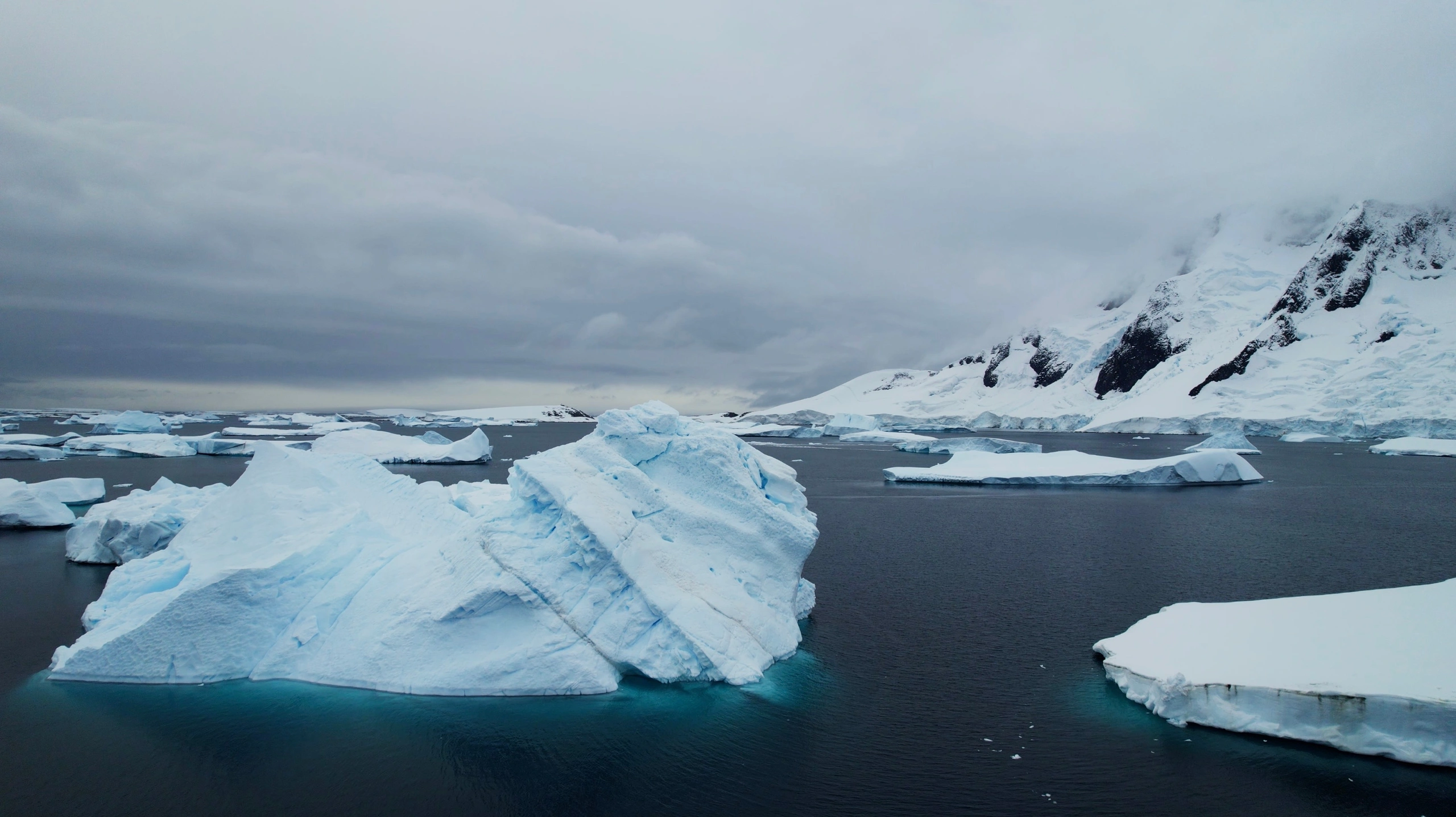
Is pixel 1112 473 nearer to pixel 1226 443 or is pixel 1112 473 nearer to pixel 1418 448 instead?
pixel 1226 443

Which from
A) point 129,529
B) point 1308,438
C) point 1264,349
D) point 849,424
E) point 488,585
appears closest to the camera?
point 488,585

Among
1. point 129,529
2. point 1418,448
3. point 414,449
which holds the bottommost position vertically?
point 129,529

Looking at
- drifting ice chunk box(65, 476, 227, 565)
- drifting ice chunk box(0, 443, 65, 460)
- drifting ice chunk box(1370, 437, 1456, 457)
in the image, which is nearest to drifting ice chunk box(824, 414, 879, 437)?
drifting ice chunk box(1370, 437, 1456, 457)

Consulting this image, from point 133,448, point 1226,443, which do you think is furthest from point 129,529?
point 1226,443

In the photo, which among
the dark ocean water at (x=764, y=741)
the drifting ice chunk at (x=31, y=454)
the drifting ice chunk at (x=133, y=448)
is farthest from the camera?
the drifting ice chunk at (x=133, y=448)

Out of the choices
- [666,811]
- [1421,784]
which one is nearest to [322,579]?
[666,811]

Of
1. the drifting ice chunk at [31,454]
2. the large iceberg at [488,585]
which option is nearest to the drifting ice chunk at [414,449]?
the drifting ice chunk at [31,454]

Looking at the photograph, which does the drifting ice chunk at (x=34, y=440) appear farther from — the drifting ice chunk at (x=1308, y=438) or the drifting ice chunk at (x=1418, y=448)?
the drifting ice chunk at (x=1308, y=438)
